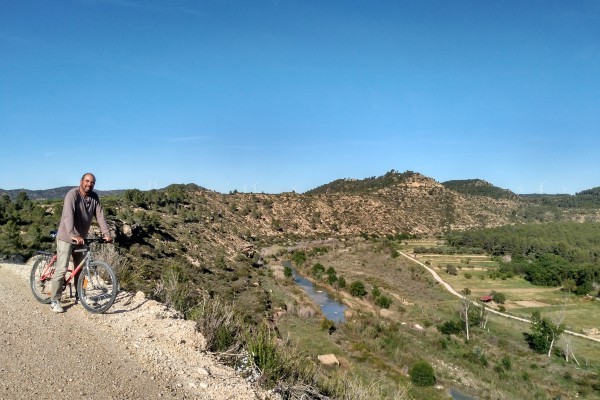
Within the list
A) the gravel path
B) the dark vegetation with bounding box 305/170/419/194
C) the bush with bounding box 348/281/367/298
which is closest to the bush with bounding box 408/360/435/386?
the bush with bounding box 348/281/367/298

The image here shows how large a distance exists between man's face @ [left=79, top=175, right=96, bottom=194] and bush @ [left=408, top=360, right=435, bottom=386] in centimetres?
2680

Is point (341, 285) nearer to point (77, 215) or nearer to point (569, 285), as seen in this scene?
point (569, 285)

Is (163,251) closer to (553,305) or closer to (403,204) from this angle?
(553,305)

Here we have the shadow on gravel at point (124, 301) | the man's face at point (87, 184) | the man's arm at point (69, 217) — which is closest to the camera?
the man's arm at point (69, 217)

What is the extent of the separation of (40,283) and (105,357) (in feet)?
11.1

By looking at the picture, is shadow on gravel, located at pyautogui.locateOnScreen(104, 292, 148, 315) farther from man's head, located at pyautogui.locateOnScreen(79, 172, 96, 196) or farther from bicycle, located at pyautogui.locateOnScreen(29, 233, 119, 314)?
man's head, located at pyautogui.locateOnScreen(79, 172, 96, 196)

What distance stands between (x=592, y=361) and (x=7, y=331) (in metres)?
43.0

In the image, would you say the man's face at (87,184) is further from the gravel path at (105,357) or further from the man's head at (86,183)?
the gravel path at (105,357)

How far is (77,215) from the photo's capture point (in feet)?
25.1

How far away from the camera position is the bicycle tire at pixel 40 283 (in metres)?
8.39

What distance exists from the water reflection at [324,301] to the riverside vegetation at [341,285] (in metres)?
1.29

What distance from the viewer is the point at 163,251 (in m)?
37.1

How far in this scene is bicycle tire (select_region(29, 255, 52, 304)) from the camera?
8.39 meters

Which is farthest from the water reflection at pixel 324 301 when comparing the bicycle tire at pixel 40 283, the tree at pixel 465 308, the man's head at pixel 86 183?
the man's head at pixel 86 183
